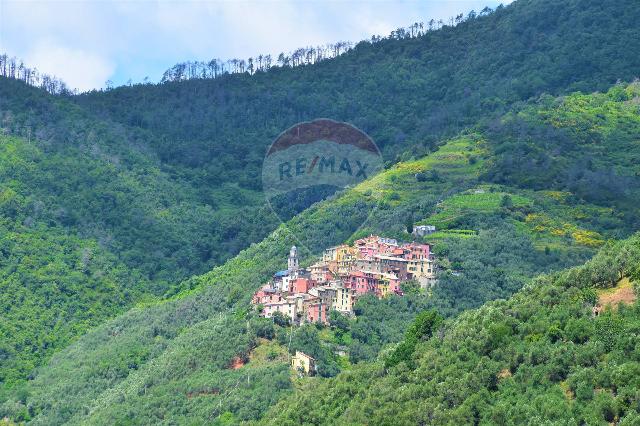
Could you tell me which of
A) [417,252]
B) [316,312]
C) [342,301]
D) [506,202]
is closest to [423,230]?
[417,252]

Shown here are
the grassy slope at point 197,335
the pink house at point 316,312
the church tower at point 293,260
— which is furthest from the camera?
the church tower at point 293,260

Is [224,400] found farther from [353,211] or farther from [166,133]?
[166,133]

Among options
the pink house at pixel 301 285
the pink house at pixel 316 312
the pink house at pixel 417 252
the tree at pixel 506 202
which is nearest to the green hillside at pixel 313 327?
the tree at pixel 506 202

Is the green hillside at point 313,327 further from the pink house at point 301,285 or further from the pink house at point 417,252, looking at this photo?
the pink house at point 301,285

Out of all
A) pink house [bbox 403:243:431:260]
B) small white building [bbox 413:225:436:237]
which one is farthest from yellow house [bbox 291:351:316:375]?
small white building [bbox 413:225:436:237]

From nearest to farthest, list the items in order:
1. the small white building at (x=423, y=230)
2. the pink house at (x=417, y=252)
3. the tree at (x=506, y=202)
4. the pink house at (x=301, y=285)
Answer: the pink house at (x=301, y=285), the pink house at (x=417, y=252), the small white building at (x=423, y=230), the tree at (x=506, y=202)
